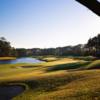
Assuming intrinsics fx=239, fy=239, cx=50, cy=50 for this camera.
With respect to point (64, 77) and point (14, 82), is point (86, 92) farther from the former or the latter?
point (14, 82)

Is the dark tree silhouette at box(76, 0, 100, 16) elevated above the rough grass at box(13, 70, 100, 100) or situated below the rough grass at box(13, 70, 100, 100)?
above

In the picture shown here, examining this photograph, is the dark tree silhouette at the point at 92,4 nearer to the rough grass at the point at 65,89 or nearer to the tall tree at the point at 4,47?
the rough grass at the point at 65,89

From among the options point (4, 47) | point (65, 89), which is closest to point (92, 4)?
point (65, 89)

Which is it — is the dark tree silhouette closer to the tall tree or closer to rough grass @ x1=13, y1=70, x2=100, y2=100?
rough grass @ x1=13, y1=70, x2=100, y2=100

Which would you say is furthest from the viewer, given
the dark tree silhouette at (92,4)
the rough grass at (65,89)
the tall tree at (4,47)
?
the tall tree at (4,47)

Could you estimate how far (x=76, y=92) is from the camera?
1767 centimetres

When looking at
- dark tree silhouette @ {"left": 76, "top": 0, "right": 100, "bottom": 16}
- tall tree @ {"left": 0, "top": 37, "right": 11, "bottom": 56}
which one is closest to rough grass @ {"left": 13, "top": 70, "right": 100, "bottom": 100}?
dark tree silhouette @ {"left": 76, "top": 0, "right": 100, "bottom": 16}

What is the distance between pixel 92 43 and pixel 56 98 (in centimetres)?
9724

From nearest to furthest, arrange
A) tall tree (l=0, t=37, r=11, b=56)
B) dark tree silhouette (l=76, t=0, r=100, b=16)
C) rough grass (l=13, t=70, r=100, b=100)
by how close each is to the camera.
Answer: dark tree silhouette (l=76, t=0, r=100, b=16)
rough grass (l=13, t=70, r=100, b=100)
tall tree (l=0, t=37, r=11, b=56)

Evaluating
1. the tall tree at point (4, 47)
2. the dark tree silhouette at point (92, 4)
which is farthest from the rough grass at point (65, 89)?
the tall tree at point (4, 47)

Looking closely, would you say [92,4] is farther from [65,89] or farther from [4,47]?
[4,47]

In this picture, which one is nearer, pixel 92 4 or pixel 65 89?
pixel 92 4

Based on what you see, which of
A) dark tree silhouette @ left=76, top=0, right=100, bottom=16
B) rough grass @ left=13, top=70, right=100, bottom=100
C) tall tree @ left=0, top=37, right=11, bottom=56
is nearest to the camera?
dark tree silhouette @ left=76, top=0, right=100, bottom=16

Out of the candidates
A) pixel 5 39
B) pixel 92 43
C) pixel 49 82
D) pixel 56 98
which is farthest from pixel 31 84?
pixel 5 39
